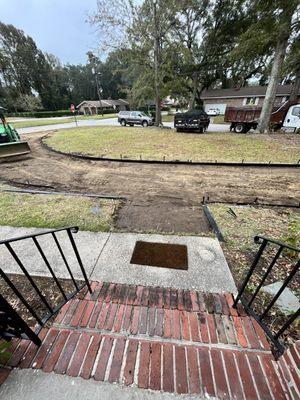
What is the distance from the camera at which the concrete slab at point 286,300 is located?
2.19 meters

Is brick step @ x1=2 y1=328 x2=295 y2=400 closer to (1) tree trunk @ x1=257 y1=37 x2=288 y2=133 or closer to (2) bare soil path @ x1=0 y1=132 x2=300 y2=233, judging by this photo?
(2) bare soil path @ x1=0 y1=132 x2=300 y2=233

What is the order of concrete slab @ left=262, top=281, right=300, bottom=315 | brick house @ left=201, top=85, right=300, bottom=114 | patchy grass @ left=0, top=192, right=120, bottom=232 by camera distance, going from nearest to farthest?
1. concrete slab @ left=262, top=281, right=300, bottom=315
2. patchy grass @ left=0, top=192, right=120, bottom=232
3. brick house @ left=201, top=85, right=300, bottom=114

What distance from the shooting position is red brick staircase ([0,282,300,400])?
5.02 ft

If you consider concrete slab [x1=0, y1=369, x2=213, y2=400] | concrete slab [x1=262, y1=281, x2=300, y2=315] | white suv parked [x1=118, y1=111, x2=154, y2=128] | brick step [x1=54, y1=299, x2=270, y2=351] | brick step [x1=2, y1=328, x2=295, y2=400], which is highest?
concrete slab [x1=0, y1=369, x2=213, y2=400]

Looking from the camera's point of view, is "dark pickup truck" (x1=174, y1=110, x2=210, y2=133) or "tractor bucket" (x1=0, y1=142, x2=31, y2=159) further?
"dark pickup truck" (x1=174, y1=110, x2=210, y2=133)

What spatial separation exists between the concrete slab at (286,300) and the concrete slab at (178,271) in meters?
0.44

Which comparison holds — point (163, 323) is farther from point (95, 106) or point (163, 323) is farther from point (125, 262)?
point (95, 106)

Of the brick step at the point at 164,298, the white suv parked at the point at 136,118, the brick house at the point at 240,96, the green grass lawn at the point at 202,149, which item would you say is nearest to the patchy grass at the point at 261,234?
the brick step at the point at 164,298

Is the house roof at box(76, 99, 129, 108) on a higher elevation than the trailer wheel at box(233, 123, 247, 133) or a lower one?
lower

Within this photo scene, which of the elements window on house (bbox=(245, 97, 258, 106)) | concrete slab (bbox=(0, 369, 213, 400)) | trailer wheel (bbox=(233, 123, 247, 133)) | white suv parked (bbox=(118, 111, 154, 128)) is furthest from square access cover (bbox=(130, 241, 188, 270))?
window on house (bbox=(245, 97, 258, 106))

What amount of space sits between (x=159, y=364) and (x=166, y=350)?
0.13 metres

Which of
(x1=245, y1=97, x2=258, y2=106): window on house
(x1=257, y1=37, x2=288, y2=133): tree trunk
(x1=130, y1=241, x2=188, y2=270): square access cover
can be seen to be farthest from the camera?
(x1=245, y1=97, x2=258, y2=106): window on house

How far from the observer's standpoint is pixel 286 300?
230cm

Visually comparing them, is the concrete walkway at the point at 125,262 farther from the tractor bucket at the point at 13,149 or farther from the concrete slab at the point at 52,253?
the tractor bucket at the point at 13,149
